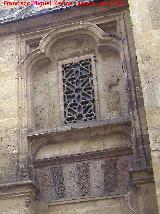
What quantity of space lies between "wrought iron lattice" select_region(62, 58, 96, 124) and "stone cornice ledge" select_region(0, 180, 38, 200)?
115 centimetres

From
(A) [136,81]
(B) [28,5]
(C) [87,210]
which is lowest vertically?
(C) [87,210]

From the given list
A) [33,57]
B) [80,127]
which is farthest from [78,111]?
[33,57]

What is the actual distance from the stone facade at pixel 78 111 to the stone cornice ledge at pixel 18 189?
13 mm

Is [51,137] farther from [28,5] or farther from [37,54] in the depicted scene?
[28,5]

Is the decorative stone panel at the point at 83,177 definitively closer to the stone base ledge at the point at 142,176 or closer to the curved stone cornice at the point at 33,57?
the stone base ledge at the point at 142,176

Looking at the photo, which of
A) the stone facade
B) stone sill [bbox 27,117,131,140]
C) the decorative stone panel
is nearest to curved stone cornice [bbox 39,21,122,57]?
the stone facade

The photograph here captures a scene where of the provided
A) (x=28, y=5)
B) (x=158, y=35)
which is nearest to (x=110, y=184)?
(x=158, y=35)

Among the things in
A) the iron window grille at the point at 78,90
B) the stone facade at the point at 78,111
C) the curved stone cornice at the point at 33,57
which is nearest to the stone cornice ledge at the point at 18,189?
the stone facade at the point at 78,111

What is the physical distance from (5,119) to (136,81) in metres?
1.92

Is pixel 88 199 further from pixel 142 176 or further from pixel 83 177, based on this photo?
pixel 142 176

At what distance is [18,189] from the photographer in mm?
5781

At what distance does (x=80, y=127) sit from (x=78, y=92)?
75 cm

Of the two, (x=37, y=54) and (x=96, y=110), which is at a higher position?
(x=37, y=54)

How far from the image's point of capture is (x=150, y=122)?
4.78 meters
